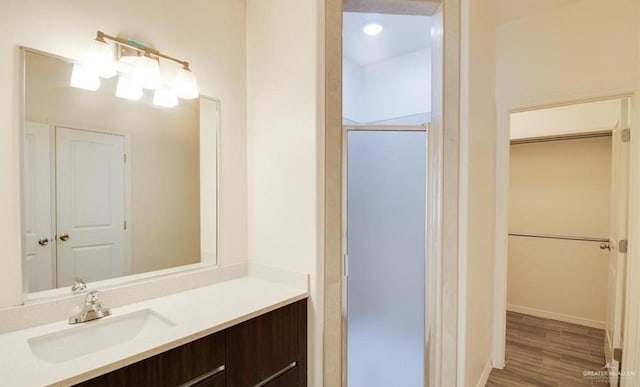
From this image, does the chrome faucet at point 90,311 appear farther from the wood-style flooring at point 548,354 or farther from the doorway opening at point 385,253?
the wood-style flooring at point 548,354

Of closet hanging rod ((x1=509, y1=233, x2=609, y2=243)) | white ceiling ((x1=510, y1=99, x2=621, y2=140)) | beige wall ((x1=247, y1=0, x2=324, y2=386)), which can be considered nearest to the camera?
beige wall ((x1=247, y1=0, x2=324, y2=386))

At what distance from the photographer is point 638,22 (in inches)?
76.5

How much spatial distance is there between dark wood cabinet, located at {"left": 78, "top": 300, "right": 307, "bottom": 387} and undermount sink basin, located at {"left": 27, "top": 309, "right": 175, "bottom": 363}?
174mm

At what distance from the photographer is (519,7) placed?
2.27 m

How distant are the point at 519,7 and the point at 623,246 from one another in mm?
1917

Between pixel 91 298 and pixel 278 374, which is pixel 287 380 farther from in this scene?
pixel 91 298

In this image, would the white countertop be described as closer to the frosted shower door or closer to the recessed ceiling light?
the frosted shower door

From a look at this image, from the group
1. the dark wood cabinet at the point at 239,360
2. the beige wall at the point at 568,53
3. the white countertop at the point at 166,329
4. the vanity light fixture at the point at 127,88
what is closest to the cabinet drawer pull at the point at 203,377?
the dark wood cabinet at the point at 239,360

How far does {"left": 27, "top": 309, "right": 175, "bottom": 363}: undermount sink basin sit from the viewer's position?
1088mm

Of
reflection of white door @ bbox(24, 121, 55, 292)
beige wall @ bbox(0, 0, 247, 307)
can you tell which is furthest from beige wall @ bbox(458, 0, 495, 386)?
Result: reflection of white door @ bbox(24, 121, 55, 292)

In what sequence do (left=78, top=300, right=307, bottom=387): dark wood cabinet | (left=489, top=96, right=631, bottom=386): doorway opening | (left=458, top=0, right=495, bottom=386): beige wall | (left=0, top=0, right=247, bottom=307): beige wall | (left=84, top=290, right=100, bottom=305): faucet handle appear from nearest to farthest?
(left=78, top=300, right=307, bottom=387): dark wood cabinet, (left=0, top=0, right=247, bottom=307): beige wall, (left=84, top=290, right=100, bottom=305): faucet handle, (left=458, top=0, right=495, bottom=386): beige wall, (left=489, top=96, right=631, bottom=386): doorway opening

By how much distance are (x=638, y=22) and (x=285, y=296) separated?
288 cm

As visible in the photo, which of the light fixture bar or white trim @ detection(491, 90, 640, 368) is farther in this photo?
white trim @ detection(491, 90, 640, 368)

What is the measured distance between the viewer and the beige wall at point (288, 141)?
1.51 metres
